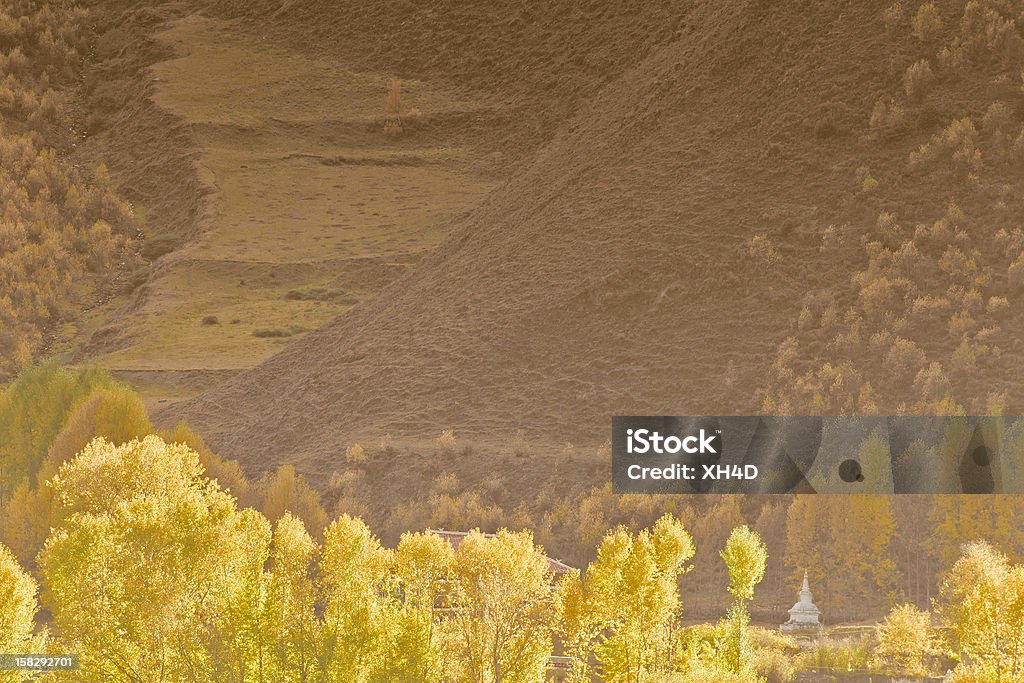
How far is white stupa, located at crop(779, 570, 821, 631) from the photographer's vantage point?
53.5 metres

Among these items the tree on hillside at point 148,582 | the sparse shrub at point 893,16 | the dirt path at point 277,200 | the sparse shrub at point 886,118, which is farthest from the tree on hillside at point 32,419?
the sparse shrub at point 893,16

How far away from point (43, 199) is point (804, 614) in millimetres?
87348

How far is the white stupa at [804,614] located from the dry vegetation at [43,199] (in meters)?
58.4

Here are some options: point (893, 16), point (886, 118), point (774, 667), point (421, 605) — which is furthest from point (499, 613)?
point (893, 16)

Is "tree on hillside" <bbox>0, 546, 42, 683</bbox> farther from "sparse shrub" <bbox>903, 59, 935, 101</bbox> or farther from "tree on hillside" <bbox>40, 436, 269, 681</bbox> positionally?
"sparse shrub" <bbox>903, 59, 935, 101</bbox>

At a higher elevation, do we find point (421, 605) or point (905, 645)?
point (421, 605)

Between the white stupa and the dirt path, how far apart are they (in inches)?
1767

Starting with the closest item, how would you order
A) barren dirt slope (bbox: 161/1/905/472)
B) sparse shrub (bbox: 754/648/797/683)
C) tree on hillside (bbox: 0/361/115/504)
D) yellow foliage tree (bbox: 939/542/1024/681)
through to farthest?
yellow foliage tree (bbox: 939/542/1024/681) < sparse shrub (bbox: 754/648/797/683) < tree on hillside (bbox: 0/361/115/504) < barren dirt slope (bbox: 161/1/905/472)

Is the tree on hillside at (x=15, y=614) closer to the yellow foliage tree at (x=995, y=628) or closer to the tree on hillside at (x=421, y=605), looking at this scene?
the tree on hillside at (x=421, y=605)

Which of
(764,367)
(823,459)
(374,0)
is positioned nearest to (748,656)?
(823,459)

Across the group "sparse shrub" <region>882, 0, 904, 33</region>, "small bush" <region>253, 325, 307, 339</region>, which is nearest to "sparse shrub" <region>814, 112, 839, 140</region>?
"sparse shrub" <region>882, 0, 904, 33</region>

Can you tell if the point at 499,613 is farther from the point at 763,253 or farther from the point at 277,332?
the point at 277,332

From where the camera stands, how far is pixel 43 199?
418 feet

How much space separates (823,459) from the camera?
63.2 m
